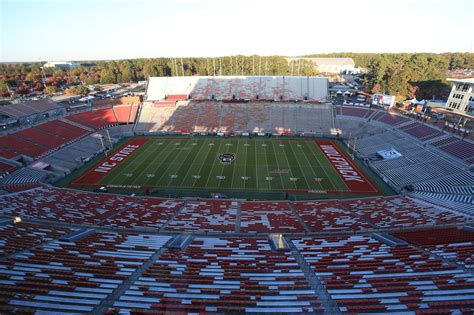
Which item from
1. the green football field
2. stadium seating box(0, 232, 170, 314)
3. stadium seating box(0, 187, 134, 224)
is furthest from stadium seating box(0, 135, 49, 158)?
stadium seating box(0, 232, 170, 314)

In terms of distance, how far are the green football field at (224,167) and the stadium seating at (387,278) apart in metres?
17.6

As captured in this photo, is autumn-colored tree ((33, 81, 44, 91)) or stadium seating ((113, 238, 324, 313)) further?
autumn-colored tree ((33, 81, 44, 91))

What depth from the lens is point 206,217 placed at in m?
23.0

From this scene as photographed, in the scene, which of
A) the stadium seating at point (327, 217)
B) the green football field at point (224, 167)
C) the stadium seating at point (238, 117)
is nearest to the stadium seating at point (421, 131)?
the stadium seating at point (238, 117)

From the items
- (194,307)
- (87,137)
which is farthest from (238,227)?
(87,137)

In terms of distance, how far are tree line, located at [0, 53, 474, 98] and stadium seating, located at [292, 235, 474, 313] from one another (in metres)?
70.8

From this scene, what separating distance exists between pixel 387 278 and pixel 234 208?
1629 centimetres

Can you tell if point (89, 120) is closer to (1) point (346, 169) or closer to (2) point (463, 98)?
(1) point (346, 169)

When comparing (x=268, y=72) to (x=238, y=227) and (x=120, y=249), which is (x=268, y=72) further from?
(x=120, y=249)

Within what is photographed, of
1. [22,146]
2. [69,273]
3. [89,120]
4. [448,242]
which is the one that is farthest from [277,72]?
[69,273]

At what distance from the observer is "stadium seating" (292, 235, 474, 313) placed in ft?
30.2

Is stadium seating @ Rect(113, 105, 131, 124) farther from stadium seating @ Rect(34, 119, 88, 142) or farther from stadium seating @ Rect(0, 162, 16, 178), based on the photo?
stadium seating @ Rect(0, 162, 16, 178)

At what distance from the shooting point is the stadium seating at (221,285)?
9305 mm

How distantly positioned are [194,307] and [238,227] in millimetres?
11901
